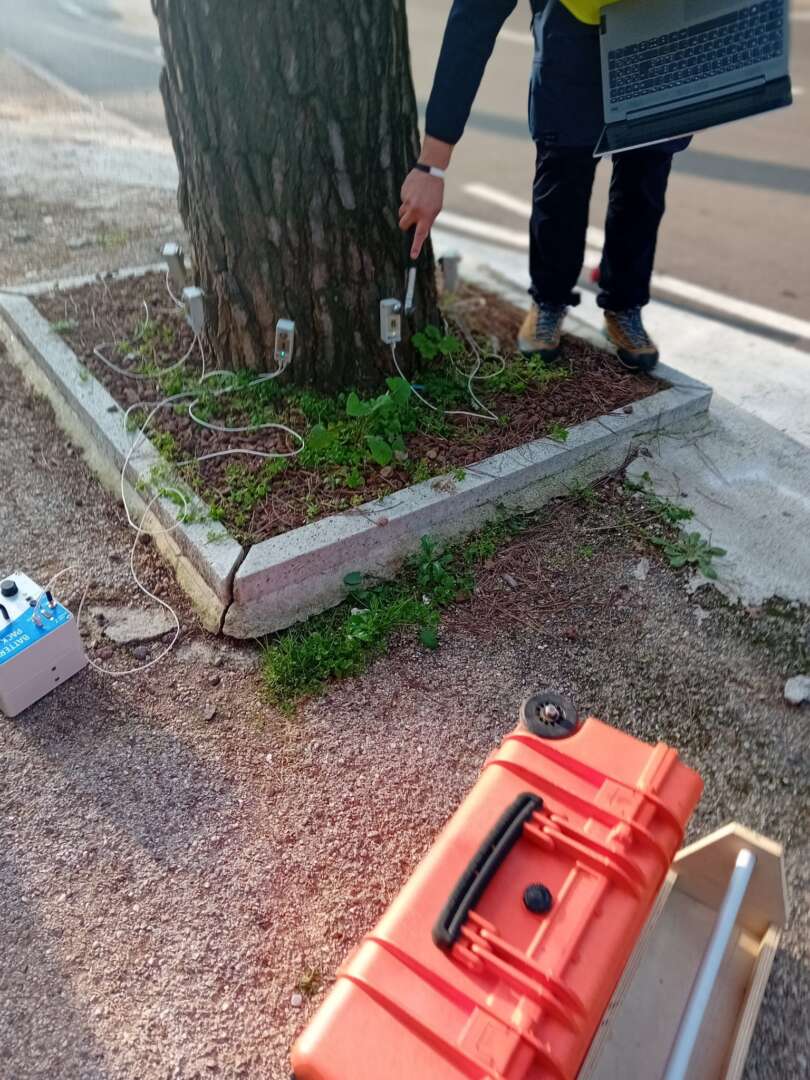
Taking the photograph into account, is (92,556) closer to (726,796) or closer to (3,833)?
(3,833)

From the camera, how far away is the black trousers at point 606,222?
9.53 ft

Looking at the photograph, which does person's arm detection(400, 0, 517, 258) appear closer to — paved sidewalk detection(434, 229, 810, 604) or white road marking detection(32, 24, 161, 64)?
paved sidewalk detection(434, 229, 810, 604)

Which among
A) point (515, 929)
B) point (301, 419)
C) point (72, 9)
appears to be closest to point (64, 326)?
point (301, 419)

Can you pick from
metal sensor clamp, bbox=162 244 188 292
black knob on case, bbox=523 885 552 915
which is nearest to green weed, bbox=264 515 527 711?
black knob on case, bbox=523 885 552 915

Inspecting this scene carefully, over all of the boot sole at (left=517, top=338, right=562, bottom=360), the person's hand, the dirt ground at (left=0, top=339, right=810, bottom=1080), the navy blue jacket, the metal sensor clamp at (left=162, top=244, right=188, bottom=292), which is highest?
the navy blue jacket

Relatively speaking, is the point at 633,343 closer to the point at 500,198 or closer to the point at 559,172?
the point at 559,172

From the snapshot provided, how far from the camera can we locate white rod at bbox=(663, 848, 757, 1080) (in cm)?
128

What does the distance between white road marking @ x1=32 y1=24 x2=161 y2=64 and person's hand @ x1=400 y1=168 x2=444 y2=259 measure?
982cm

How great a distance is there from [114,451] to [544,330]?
5.71 ft

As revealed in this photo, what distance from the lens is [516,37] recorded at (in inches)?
481

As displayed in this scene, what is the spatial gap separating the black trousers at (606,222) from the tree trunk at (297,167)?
1.54ft

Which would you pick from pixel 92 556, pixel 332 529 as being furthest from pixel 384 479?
pixel 92 556

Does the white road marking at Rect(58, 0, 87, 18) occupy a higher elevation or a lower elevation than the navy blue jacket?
lower

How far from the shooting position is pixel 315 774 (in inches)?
82.4
